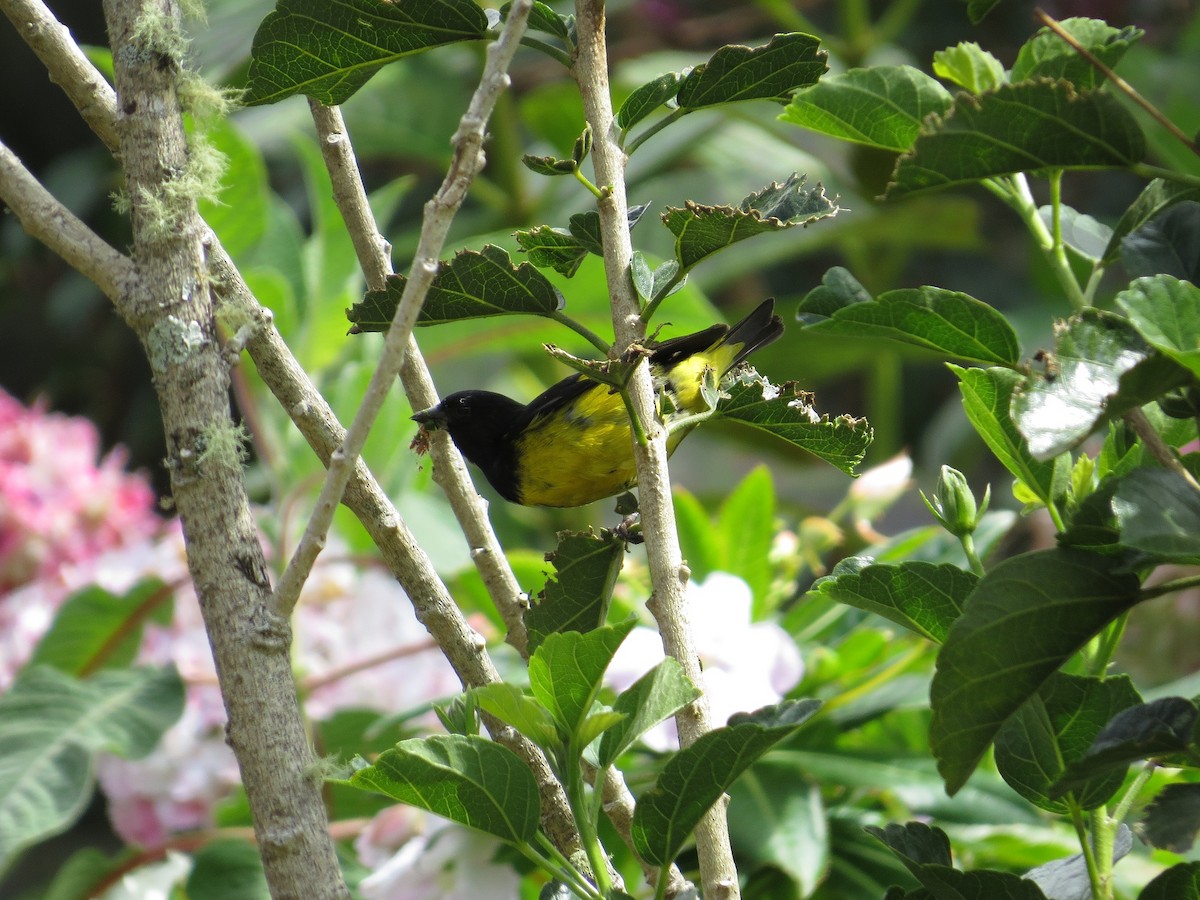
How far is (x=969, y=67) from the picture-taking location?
628 millimetres

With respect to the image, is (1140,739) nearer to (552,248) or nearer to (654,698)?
(654,698)

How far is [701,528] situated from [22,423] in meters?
1.10

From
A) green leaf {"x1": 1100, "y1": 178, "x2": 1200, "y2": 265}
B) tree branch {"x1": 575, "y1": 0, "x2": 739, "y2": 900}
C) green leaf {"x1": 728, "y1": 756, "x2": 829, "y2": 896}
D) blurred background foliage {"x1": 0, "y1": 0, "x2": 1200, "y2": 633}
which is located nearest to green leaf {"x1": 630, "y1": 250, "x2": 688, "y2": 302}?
tree branch {"x1": 575, "y1": 0, "x2": 739, "y2": 900}

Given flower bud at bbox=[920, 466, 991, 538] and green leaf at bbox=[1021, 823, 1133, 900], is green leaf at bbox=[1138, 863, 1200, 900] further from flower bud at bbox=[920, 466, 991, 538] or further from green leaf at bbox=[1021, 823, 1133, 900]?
flower bud at bbox=[920, 466, 991, 538]

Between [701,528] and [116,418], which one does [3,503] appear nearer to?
[701,528]

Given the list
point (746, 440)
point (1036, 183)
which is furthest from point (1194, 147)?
point (1036, 183)

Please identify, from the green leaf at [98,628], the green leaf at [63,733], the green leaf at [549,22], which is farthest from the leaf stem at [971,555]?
the green leaf at [98,628]

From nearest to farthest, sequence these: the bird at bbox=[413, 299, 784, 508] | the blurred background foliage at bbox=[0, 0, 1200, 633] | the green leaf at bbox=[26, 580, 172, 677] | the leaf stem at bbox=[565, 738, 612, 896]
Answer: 1. the leaf stem at bbox=[565, 738, 612, 896]
2. the bird at bbox=[413, 299, 784, 508]
3. the green leaf at bbox=[26, 580, 172, 677]
4. the blurred background foliage at bbox=[0, 0, 1200, 633]

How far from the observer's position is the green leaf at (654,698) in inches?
20.4

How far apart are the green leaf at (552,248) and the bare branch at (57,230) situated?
0.65 feet

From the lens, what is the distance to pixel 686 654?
56 cm

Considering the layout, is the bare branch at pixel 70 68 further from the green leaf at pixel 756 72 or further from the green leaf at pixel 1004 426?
the green leaf at pixel 1004 426

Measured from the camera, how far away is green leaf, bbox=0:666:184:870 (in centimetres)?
105

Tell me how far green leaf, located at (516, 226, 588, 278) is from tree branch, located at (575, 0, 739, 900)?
0.04 m
